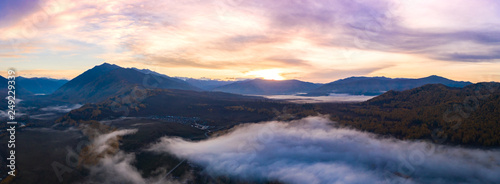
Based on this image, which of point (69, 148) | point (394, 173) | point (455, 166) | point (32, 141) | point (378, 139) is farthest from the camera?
point (378, 139)

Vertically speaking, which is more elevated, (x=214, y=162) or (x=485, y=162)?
(x=485, y=162)

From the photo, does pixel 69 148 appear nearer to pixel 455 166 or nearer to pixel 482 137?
pixel 455 166

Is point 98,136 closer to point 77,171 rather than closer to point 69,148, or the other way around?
point 69,148

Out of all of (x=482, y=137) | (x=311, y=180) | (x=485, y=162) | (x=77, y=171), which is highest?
(x=482, y=137)

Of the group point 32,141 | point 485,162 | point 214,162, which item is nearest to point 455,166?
point 485,162

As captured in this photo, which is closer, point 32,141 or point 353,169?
point 353,169

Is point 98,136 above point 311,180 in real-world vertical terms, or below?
above

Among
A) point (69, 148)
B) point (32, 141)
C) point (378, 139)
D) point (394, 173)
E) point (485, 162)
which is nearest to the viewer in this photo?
point (485, 162)

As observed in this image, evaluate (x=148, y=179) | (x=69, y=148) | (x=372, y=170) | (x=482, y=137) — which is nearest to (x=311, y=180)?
(x=372, y=170)

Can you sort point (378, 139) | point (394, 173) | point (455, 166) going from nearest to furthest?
point (455, 166), point (394, 173), point (378, 139)
